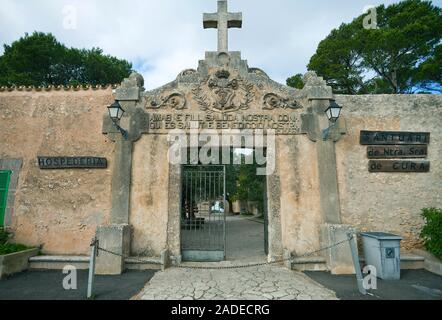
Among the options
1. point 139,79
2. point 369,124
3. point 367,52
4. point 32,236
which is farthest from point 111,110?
point 367,52

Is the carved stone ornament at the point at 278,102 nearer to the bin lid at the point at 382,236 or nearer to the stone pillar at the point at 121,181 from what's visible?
the bin lid at the point at 382,236

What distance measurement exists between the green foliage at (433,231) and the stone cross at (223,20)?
21.6 ft

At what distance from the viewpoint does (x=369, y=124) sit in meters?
6.50

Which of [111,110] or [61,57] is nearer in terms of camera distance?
[111,110]

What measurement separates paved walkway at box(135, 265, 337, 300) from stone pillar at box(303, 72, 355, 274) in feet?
3.35

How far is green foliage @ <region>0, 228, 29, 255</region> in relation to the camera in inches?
213

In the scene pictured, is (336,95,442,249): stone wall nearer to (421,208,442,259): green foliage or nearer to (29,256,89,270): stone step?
(421,208,442,259): green foliage

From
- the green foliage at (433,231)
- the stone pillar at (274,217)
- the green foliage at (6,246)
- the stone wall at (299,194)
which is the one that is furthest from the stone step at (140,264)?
the green foliage at (433,231)

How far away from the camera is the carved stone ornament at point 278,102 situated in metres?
6.50

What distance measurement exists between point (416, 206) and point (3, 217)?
35.0 ft

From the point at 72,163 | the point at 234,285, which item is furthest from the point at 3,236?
the point at 234,285

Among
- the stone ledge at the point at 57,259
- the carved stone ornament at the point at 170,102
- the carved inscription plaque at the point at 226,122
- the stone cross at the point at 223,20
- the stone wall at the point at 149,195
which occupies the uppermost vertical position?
the stone cross at the point at 223,20

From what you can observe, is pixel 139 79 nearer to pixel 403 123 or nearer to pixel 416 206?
pixel 403 123

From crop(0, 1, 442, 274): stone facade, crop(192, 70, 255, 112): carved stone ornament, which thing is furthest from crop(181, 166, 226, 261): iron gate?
crop(192, 70, 255, 112): carved stone ornament
